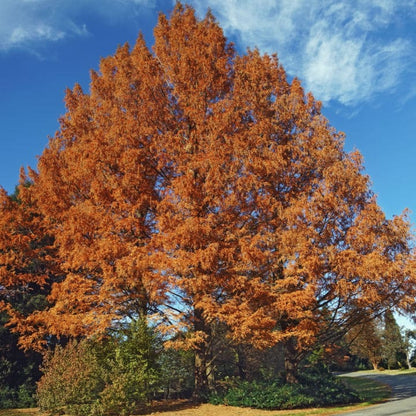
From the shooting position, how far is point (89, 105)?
17.4 m

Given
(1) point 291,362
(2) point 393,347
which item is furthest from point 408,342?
(1) point 291,362

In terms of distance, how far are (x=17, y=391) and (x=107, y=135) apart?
1251 centimetres

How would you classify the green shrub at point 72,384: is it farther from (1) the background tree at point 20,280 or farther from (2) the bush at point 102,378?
(1) the background tree at point 20,280

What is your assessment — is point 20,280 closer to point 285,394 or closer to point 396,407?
point 285,394

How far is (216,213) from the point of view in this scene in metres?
12.8

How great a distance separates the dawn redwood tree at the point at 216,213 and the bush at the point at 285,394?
2.88 ft

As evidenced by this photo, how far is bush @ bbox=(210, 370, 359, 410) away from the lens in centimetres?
1250

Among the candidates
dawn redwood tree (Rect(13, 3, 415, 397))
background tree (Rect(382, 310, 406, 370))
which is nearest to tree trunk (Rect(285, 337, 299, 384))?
dawn redwood tree (Rect(13, 3, 415, 397))

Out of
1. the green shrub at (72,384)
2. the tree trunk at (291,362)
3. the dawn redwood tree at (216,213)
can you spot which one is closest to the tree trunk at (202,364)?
the dawn redwood tree at (216,213)

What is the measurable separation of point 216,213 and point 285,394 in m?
6.68

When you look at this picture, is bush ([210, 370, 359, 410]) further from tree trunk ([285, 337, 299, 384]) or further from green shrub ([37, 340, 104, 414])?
green shrub ([37, 340, 104, 414])

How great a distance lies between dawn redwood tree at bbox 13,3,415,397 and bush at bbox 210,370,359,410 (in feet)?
2.88

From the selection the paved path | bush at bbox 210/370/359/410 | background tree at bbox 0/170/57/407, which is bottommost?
the paved path

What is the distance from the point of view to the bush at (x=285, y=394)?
12500 millimetres
